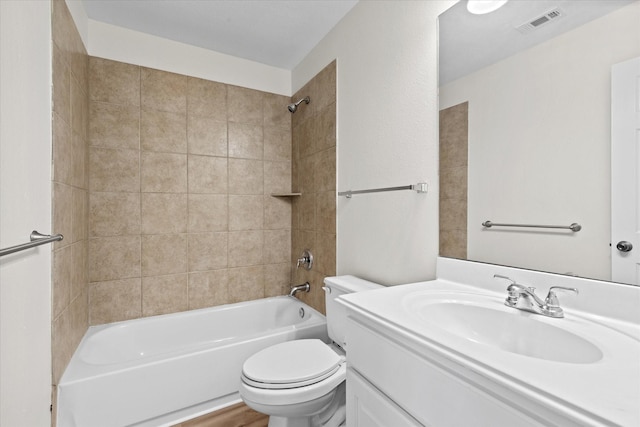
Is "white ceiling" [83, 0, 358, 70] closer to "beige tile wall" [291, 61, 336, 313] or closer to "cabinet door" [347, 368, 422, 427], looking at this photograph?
"beige tile wall" [291, 61, 336, 313]

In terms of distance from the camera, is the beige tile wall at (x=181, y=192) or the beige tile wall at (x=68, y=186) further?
the beige tile wall at (x=181, y=192)

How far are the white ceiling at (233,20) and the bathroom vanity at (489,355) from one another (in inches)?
66.2

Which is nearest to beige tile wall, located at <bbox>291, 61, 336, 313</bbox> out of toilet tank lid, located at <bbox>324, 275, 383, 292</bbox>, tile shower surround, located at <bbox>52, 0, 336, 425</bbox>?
tile shower surround, located at <bbox>52, 0, 336, 425</bbox>

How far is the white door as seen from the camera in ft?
2.34

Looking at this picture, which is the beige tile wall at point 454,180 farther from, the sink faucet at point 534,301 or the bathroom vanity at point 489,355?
the sink faucet at point 534,301

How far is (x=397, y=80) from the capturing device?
55.5 inches

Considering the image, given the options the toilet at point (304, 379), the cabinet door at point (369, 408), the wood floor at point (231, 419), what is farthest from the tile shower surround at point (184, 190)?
the cabinet door at point (369, 408)

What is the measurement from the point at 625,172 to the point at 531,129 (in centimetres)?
27

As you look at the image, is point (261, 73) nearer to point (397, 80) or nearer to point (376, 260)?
point (397, 80)

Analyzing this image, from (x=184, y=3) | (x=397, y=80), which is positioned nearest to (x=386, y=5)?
(x=397, y=80)

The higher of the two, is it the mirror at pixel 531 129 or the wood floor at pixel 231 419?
the mirror at pixel 531 129

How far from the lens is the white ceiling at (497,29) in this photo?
0.83m

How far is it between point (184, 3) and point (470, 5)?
1562 millimetres

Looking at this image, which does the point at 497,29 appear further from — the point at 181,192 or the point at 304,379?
the point at 181,192
